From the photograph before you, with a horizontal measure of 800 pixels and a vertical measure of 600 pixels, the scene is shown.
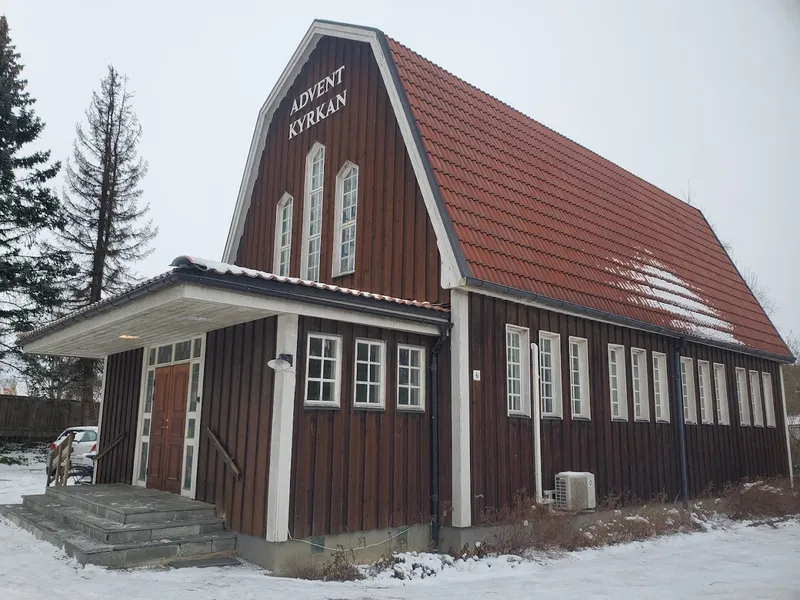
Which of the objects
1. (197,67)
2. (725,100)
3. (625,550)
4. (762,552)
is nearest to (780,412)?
(762,552)

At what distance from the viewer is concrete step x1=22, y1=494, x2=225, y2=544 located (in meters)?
8.20

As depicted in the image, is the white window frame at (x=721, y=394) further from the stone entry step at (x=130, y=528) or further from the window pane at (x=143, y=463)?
the window pane at (x=143, y=463)

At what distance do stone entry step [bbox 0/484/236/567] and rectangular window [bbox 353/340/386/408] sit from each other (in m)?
2.52

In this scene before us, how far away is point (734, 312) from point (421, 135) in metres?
12.2

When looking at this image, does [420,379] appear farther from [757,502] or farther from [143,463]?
[757,502]

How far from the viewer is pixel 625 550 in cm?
1057

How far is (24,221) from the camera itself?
79.6 ft

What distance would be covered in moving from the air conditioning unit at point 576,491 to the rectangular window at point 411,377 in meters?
2.85

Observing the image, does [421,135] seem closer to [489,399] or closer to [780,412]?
[489,399]

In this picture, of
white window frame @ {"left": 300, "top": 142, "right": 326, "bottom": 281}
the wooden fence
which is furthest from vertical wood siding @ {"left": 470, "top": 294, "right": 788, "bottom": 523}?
the wooden fence

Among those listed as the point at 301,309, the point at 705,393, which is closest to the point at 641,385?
the point at 705,393

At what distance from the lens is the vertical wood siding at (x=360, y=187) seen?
11.2 m

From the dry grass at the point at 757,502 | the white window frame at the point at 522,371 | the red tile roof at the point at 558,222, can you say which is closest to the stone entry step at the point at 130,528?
the white window frame at the point at 522,371

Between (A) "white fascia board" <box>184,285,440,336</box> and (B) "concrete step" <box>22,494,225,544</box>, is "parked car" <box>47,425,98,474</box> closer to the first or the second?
(B) "concrete step" <box>22,494,225,544</box>
